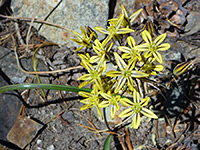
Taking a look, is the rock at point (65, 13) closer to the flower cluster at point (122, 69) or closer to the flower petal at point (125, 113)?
the flower cluster at point (122, 69)

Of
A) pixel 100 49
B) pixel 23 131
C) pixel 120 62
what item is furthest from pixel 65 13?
pixel 23 131

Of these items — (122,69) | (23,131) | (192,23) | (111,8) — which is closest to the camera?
(122,69)

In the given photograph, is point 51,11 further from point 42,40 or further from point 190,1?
point 190,1

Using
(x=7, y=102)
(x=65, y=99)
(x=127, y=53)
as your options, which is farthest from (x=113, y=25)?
(x=7, y=102)

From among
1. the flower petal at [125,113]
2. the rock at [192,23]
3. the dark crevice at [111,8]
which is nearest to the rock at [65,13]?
the dark crevice at [111,8]

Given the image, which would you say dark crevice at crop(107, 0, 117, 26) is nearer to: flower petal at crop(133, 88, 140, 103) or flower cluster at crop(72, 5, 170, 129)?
flower cluster at crop(72, 5, 170, 129)

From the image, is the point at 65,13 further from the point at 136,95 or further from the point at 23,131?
the point at 136,95

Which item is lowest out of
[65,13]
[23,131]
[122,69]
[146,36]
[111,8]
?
[23,131]
